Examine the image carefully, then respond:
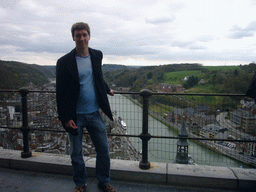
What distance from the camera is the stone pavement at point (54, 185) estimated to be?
105 inches

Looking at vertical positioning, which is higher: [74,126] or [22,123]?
[74,126]

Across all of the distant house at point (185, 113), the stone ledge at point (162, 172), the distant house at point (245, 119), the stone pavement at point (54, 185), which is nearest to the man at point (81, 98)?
the stone pavement at point (54, 185)

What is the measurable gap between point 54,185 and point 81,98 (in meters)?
1.39

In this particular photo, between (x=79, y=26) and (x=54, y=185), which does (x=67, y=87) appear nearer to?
(x=79, y=26)

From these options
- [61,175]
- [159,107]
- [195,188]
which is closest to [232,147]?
[195,188]

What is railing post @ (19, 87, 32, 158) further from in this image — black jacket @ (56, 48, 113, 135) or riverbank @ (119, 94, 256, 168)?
riverbank @ (119, 94, 256, 168)

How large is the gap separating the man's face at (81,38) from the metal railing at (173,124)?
3.79ft

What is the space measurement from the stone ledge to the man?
1.57 ft

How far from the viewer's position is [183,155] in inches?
153

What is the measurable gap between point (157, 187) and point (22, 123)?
96.1 inches

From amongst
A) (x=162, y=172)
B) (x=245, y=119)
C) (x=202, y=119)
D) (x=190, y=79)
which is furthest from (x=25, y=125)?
(x=190, y=79)

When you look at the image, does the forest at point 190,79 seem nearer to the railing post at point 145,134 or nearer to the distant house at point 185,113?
the distant house at point 185,113

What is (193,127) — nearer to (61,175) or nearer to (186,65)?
(61,175)

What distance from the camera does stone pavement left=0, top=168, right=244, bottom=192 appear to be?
2.67 meters
